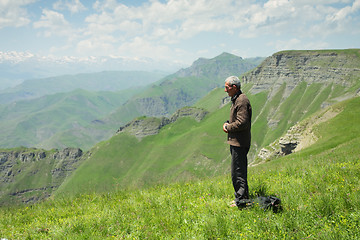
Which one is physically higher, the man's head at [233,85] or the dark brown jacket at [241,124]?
the man's head at [233,85]

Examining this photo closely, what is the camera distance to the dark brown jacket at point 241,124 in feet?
20.7

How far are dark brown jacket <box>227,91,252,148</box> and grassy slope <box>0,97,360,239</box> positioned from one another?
5.60 ft

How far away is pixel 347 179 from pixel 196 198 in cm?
460

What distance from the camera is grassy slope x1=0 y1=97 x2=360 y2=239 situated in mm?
4500

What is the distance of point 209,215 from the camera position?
18.0 ft

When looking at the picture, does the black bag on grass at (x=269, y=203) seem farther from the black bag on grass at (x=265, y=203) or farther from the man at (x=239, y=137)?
the man at (x=239, y=137)

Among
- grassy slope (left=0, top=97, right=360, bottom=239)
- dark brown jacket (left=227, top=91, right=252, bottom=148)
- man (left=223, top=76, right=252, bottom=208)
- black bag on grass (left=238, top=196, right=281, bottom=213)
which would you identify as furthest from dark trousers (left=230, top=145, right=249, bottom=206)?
grassy slope (left=0, top=97, right=360, bottom=239)

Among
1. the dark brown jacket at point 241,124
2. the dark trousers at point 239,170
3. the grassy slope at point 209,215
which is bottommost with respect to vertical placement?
the grassy slope at point 209,215

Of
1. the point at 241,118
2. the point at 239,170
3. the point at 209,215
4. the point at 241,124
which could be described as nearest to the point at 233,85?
the point at 241,118

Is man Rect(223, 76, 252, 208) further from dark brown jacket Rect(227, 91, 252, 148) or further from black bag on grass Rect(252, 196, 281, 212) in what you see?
black bag on grass Rect(252, 196, 281, 212)

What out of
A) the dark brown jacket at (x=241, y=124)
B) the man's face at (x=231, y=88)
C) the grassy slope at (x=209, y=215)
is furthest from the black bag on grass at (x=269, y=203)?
the man's face at (x=231, y=88)

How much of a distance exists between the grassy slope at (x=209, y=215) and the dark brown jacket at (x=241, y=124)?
1.71 metres

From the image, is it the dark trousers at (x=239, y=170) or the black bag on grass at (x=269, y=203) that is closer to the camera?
the black bag on grass at (x=269, y=203)

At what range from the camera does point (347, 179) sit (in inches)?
256
